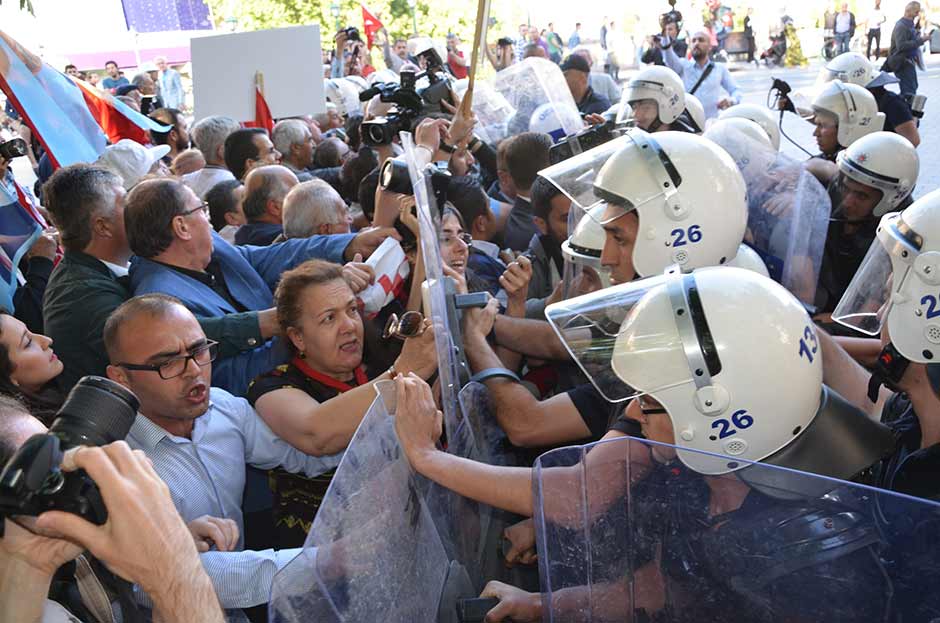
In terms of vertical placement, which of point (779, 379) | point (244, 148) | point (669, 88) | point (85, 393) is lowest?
point (244, 148)

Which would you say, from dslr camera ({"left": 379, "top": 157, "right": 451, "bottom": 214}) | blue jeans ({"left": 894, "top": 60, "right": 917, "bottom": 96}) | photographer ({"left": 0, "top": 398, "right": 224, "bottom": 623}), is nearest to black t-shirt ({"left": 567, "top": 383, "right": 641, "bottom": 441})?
dslr camera ({"left": 379, "top": 157, "right": 451, "bottom": 214})

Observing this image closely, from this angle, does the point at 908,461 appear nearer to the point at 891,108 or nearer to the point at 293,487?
the point at 293,487

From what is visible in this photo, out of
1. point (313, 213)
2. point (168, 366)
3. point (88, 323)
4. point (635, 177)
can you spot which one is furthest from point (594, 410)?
point (313, 213)

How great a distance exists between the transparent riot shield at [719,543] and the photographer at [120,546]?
622 millimetres

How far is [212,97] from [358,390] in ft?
17.8

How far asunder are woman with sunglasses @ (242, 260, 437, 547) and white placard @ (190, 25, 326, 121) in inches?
184

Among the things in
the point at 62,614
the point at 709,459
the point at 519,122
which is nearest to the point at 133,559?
the point at 62,614

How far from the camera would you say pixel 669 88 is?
5695mm

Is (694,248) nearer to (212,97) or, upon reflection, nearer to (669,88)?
(669,88)

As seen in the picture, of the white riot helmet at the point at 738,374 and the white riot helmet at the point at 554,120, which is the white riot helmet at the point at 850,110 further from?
the white riot helmet at the point at 738,374

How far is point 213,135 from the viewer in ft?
22.8

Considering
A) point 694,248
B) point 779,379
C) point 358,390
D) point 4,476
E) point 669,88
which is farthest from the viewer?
point 669,88

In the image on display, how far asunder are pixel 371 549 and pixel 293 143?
612cm

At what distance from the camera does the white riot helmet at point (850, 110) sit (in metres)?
5.67
